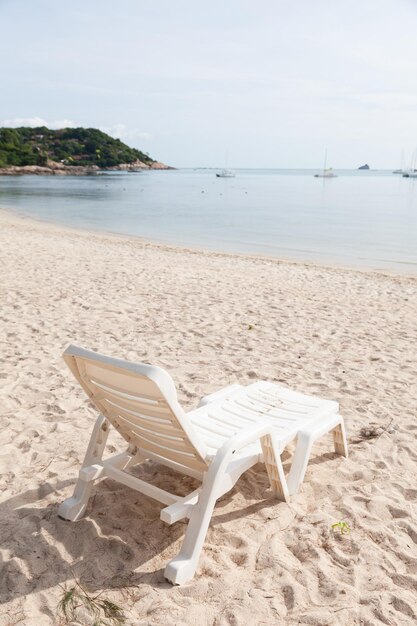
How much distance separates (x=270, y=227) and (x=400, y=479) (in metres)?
23.8

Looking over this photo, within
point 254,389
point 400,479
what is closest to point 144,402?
point 254,389

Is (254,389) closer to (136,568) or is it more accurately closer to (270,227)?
(136,568)

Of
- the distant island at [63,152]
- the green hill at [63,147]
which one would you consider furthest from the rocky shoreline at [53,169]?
the green hill at [63,147]

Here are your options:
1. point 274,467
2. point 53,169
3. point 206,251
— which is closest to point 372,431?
point 274,467

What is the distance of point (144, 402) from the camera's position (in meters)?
2.67

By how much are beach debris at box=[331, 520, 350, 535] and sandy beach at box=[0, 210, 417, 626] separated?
0.10ft

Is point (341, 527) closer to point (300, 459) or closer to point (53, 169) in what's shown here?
point (300, 459)

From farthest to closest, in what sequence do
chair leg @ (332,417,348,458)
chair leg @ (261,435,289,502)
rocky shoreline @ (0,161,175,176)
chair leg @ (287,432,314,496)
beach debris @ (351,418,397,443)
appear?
rocky shoreline @ (0,161,175,176) < beach debris @ (351,418,397,443) < chair leg @ (332,417,348,458) < chair leg @ (287,432,314,496) < chair leg @ (261,435,289,502)

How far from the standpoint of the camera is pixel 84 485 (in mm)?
3117

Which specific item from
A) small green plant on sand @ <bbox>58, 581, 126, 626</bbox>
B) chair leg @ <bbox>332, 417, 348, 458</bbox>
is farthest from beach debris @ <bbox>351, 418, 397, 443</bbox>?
small green plant on sand @ <bbox>58, 581, 126, 626</bbox>

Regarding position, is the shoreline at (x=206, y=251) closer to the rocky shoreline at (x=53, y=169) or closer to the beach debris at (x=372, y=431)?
the beach debris at (x=372, y=431)

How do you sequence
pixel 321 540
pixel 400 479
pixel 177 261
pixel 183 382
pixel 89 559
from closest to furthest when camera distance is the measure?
pixel 89 559 → pixel 321 540 → pixel 400 479 → pixel 183 382 → pixel 177 261

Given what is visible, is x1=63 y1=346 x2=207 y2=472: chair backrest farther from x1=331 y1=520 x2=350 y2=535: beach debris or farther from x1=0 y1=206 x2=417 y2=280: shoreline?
x1=0 y1=206 x2=417 y2=280: shoreline

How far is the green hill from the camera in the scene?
114 m
